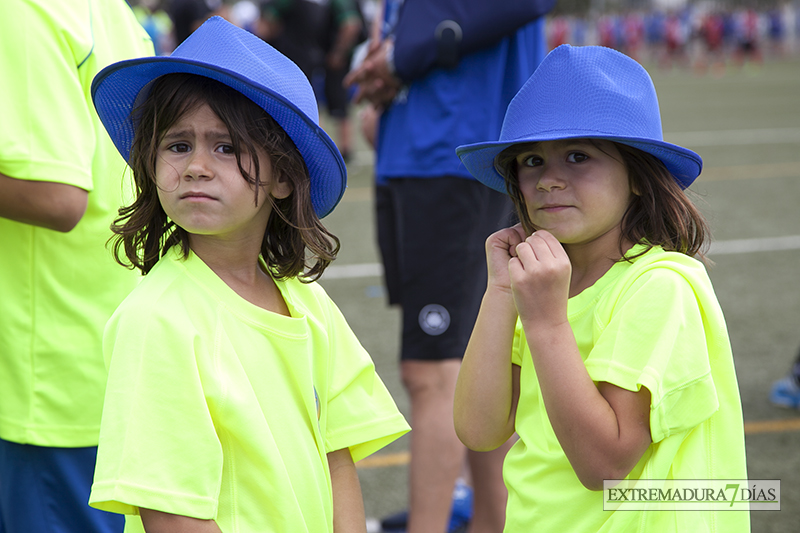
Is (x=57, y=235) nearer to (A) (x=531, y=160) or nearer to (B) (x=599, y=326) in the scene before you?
(A) (x=531, y=160)

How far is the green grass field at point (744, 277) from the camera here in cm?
349

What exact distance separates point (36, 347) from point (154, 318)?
61 cm

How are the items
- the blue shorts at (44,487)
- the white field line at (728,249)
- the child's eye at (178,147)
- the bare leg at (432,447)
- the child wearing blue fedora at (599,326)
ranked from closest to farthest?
the child wearing blue fedora at (599,326) < the child's eye at (178,147) < the blue shorts at (44,487) < the bare leg at (432,447) < the white field line at (728,249)

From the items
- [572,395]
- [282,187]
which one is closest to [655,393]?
[572,395]

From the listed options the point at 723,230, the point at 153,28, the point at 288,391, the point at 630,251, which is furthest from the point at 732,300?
the point at 153,28

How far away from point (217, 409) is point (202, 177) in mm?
437

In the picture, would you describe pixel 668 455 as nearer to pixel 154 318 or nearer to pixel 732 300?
pixel 154 318

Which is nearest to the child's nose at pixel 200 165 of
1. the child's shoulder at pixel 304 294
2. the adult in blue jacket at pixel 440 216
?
the child's shoulder at pixel 304 294

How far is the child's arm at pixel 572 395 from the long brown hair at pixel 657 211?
9.1 inches

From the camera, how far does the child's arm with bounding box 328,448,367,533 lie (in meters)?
1.74

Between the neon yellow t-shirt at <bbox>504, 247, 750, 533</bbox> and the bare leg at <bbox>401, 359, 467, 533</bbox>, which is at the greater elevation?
the neon yellow t-shirt at <bbox>504, 247, 750, 533</bbox>

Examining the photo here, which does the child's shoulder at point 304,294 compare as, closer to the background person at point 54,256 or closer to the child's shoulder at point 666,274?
the background person at point 54,256

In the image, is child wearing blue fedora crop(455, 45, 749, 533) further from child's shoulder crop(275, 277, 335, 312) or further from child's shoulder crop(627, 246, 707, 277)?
child's shoulder crop(275, 277, 335, 312)

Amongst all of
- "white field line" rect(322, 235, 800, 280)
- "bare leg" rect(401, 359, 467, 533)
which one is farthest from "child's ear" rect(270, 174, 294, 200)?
"white field line" rect(322, 235, 800, 280)
